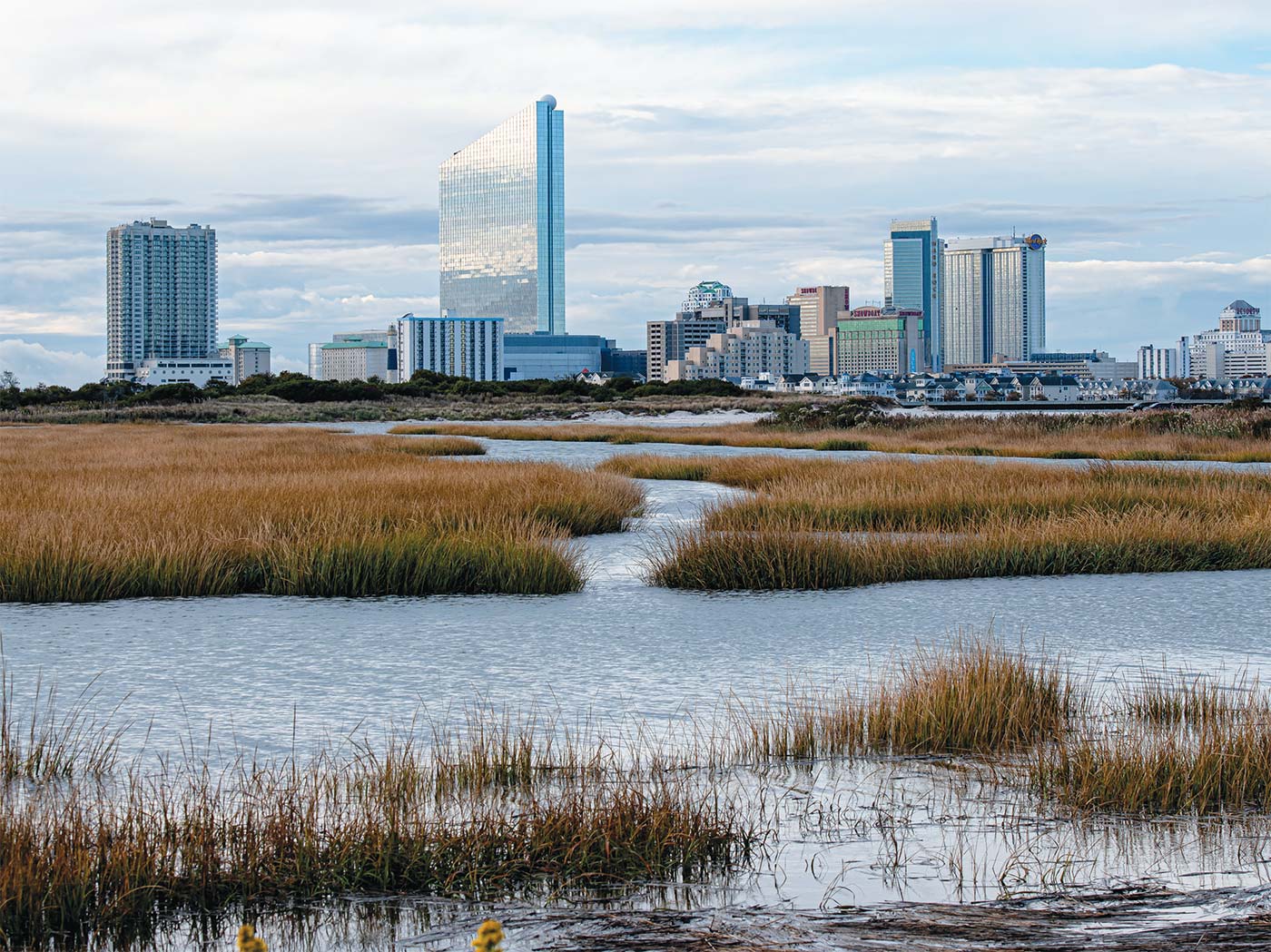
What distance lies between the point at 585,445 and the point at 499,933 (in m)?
41.1

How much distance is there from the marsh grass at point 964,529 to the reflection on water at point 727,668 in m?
0.48

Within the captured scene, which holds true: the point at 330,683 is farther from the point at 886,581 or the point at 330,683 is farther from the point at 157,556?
the point at 886,581

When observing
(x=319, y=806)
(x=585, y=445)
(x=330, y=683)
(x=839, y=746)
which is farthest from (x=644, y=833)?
(x=585, y=445)

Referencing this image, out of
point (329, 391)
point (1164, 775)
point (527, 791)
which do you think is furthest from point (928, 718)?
point (329, 391)

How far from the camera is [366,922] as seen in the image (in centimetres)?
455

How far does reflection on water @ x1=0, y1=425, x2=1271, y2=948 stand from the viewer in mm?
5066

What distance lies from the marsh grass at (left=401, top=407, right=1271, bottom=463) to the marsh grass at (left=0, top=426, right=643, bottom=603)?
17.3 meters

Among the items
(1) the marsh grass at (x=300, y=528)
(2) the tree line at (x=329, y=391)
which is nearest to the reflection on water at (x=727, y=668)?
(1) the marsh grass at (x=300, y=528)

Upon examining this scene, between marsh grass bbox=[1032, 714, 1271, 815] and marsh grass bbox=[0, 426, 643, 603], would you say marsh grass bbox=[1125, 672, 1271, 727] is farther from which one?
marsh grass bbox=[0, 426, 643, 603]

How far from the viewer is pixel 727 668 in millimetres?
9062

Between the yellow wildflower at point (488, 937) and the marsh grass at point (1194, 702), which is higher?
the yellow wildflower at point (488, 937)

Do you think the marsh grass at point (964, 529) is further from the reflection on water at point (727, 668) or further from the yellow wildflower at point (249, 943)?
the yellow wildflower at point (249, 943)

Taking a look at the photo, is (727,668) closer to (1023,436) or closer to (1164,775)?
(1164,775)

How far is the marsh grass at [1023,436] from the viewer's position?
117ft
